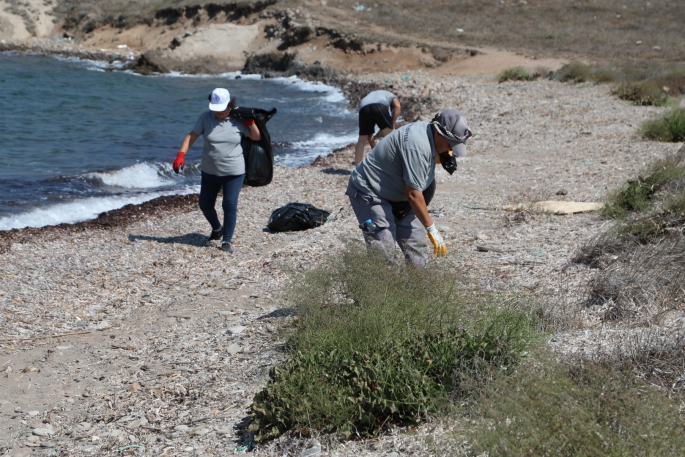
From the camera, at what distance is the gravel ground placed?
428 centimetres

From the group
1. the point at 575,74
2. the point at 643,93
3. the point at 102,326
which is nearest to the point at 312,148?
the point at 643,93

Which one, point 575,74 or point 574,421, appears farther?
point 575,74

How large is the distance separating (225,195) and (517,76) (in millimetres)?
19034

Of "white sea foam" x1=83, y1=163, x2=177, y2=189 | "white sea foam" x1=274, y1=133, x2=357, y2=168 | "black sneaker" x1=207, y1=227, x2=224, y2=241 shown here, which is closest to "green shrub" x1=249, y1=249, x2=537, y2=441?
"black sneaker" x1=207, y1=227, x2=224, y2=241

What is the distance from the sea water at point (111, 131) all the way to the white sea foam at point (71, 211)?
0.02m

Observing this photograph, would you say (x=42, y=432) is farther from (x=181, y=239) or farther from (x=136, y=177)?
(x=136, y=177)

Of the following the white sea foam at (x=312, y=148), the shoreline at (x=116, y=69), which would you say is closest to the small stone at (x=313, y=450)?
the shoreline at (x=116, y=69)

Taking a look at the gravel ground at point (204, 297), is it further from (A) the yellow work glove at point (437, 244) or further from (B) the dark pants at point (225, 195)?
(B) the dark pants at point (225, 195)

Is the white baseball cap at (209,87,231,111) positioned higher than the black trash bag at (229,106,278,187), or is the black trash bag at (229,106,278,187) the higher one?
the white baseball cap at (209,87,231,111)

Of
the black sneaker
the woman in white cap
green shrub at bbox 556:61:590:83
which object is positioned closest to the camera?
the woman in white cap

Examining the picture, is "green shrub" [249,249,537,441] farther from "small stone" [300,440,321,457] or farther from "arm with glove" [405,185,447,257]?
"arm with glove" [405,185,447,257]

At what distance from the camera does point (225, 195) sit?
25.9 ft

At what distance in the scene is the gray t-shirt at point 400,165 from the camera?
482 cm

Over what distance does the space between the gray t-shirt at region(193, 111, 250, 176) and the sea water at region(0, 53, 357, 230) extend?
13.0ft
